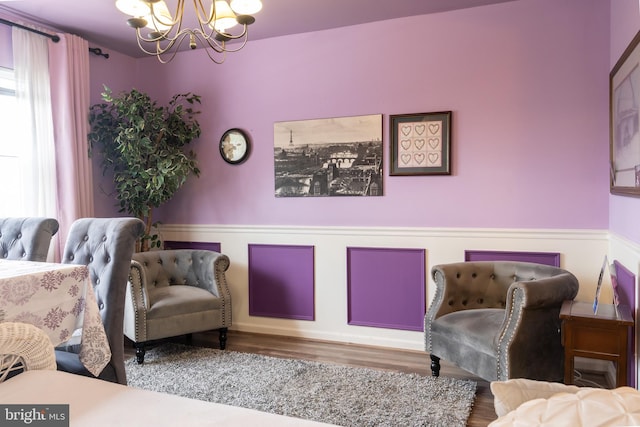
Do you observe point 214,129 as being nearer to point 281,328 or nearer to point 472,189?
point 281,328

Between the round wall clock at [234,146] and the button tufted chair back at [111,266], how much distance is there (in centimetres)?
193

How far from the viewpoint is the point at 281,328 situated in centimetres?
400

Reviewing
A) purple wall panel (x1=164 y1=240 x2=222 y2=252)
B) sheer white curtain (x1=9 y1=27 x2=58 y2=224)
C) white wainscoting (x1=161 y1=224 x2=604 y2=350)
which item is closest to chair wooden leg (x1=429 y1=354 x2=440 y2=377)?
white wainscoting (x1=161 y1=224 x2=604 y2=350)

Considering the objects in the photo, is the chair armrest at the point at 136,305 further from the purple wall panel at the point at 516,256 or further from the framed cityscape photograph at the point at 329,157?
the purple wall panel at the point at 516,256

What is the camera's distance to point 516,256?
10.8ft

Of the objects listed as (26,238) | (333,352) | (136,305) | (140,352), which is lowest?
(333,352)

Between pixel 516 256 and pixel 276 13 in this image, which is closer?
pixel 516 256

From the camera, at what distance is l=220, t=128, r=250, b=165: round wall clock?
4074mm

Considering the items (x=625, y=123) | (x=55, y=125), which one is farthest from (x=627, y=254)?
(x=55, y=125)

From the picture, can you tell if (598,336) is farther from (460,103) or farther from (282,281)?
(282,281)

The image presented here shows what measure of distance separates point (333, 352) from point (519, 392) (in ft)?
9.32

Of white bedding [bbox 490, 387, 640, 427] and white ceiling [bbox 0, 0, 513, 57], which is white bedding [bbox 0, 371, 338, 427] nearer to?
white bedding [bbox 490, 387, 640, 427]

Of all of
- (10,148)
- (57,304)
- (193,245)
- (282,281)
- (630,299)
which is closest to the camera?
(57,304)

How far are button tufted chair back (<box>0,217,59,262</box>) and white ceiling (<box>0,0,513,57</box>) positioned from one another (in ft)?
5.52
